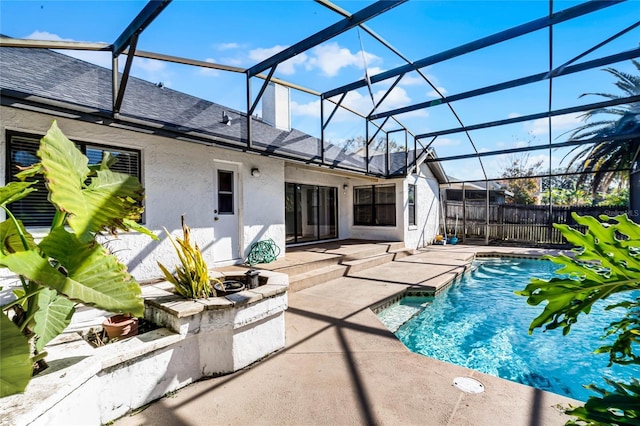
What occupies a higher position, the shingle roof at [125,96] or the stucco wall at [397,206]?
the shingle roof at [125,96]

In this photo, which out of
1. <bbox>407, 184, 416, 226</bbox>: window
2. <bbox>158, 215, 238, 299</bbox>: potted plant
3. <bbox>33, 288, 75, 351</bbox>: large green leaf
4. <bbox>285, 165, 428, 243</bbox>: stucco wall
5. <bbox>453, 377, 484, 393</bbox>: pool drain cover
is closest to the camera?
<bbox>33, 288, 75, 351</bbox>: large green leaf

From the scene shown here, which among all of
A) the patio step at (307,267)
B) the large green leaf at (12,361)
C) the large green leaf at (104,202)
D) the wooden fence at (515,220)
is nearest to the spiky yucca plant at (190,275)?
the large green leaf at (104,202)

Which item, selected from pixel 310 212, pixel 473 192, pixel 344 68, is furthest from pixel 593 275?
pixel 473 192

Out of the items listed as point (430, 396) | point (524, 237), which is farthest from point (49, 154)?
point (524, 237)

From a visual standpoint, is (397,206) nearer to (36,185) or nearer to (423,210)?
(423,210)

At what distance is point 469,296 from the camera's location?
6.98 meters

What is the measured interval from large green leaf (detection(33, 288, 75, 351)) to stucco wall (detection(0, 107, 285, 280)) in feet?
6.58

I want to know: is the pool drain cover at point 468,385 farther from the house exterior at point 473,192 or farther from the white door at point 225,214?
the house exterior at point 473,192

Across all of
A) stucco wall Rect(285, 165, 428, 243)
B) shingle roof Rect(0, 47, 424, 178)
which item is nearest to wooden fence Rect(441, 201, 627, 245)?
stucco wall Rect(285, 165, 428, 243)

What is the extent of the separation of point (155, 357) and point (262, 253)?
4.31m

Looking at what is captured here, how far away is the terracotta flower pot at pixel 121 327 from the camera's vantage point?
2957 mm

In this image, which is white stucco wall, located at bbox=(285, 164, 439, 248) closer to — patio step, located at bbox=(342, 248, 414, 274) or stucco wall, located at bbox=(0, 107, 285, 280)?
patio step, located at bbox=(342, 248, 414, 274)

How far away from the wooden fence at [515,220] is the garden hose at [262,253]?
455 inches

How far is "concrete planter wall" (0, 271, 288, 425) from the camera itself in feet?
5.95
